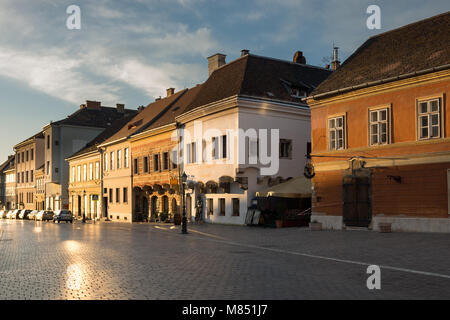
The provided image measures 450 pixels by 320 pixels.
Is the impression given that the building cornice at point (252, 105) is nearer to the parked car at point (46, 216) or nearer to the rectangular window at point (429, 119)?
the rectangular window at point (429, 119)

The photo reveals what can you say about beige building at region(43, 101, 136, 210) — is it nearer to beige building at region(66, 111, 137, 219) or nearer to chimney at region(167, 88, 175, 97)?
beige building at region(66, 111, 137, 219)

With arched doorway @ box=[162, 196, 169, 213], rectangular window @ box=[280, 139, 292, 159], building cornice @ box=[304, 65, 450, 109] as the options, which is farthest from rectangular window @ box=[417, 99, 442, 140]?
arched doorway @ box=[162, 196, 169, 213]

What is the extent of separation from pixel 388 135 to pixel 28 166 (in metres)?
76.2

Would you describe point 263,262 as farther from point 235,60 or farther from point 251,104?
point 235,60

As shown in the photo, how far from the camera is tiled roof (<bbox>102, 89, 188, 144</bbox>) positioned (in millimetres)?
49406

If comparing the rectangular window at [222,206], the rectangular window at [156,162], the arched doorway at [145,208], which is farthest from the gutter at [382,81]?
the arched doorway at [145,208]

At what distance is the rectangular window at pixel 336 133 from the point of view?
2752 centimetres

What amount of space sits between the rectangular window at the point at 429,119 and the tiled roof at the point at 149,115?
96.6 ft

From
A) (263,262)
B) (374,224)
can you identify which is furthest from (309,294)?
(374,224)

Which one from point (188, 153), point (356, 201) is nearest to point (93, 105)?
point (188, 153)

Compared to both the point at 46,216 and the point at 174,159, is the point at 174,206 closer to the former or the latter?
the point at 174,159

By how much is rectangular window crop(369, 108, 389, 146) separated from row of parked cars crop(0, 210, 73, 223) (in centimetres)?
3676

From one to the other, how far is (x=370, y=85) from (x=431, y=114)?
3493 mm

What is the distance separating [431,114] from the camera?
2316 cm
